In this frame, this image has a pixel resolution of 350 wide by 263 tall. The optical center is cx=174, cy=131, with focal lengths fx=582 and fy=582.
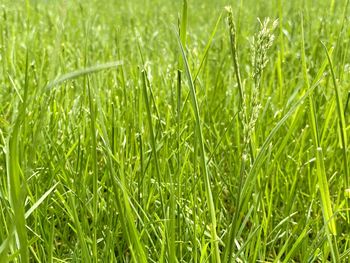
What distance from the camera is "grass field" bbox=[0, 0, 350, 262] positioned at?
0.72 meters

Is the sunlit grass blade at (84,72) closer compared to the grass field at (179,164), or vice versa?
the sunlit grass blade at (84,72)

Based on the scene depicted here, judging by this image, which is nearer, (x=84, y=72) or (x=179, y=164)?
(x=84, y=72)

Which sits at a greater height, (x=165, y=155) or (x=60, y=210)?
(x=165, y=155)

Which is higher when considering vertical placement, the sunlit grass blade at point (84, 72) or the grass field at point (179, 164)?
the sunlit grass blade at point (84, 72)

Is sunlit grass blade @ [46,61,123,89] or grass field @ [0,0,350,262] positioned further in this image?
grass field @ [0,0,350,262]

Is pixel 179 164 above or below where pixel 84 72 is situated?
below

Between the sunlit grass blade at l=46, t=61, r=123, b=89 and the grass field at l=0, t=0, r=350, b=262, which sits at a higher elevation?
the sunlit grass blade at l=46, t=61, r=123, b=89

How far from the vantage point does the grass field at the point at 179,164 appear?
0.72m

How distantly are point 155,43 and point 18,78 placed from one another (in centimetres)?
126

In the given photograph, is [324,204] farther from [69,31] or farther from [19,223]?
[69,31]

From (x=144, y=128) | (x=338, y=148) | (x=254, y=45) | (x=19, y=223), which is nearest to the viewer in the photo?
(x=19, y=223)

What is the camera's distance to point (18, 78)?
6.82 ft

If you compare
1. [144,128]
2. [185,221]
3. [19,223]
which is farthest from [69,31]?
[19,223]

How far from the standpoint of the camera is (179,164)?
84 centimetres
